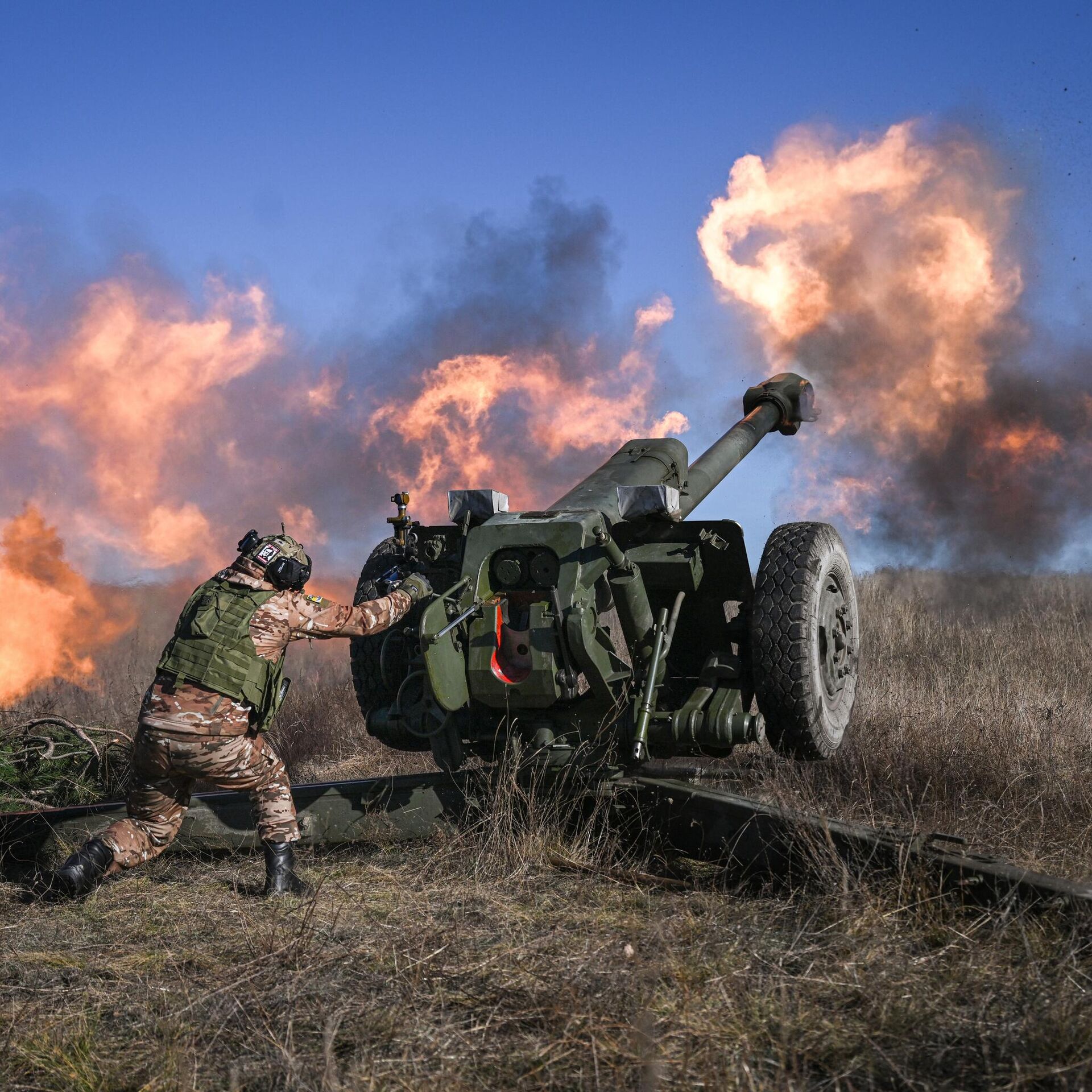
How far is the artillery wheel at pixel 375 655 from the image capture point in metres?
6.83

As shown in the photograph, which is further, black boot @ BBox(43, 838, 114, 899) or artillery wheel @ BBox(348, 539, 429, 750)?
artillery wheel @ BBox(348, 539, 429, 750)

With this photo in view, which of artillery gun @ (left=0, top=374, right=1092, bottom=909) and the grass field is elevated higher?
artillery gun @ (left=0, top=374, right=1092, bottom=909)

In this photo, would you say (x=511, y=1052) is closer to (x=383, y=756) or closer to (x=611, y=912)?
(x=611, y=912)

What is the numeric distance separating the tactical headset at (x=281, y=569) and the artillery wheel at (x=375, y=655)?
0.83m

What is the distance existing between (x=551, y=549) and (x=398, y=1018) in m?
2.74

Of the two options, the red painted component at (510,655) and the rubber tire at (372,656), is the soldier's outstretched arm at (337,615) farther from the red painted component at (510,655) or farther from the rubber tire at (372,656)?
the rubber tire at (372,656)

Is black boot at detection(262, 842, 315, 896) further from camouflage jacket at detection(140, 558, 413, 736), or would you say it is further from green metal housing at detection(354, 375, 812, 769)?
green metal housing at detection(354, 375, 812, 769)

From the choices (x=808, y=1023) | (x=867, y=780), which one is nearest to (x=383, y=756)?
(x=867, y=780)

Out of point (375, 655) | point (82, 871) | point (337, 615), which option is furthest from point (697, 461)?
point (82, 871)

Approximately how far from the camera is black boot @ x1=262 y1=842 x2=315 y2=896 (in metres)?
5.57

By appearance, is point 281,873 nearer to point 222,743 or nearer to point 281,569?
point 222,743

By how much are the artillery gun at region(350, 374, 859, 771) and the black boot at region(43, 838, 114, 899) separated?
1507mm

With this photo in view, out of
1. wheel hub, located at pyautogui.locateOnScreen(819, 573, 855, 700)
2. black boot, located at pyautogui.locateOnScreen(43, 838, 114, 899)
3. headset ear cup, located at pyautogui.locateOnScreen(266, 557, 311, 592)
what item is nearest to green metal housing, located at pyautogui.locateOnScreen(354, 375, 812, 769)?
wheel hub, located at pyautogui.locateOnScreen(819, 573, 855, 700)

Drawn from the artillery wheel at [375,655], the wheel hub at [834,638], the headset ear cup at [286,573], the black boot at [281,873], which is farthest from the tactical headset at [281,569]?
the wheel hub at [834,638]
